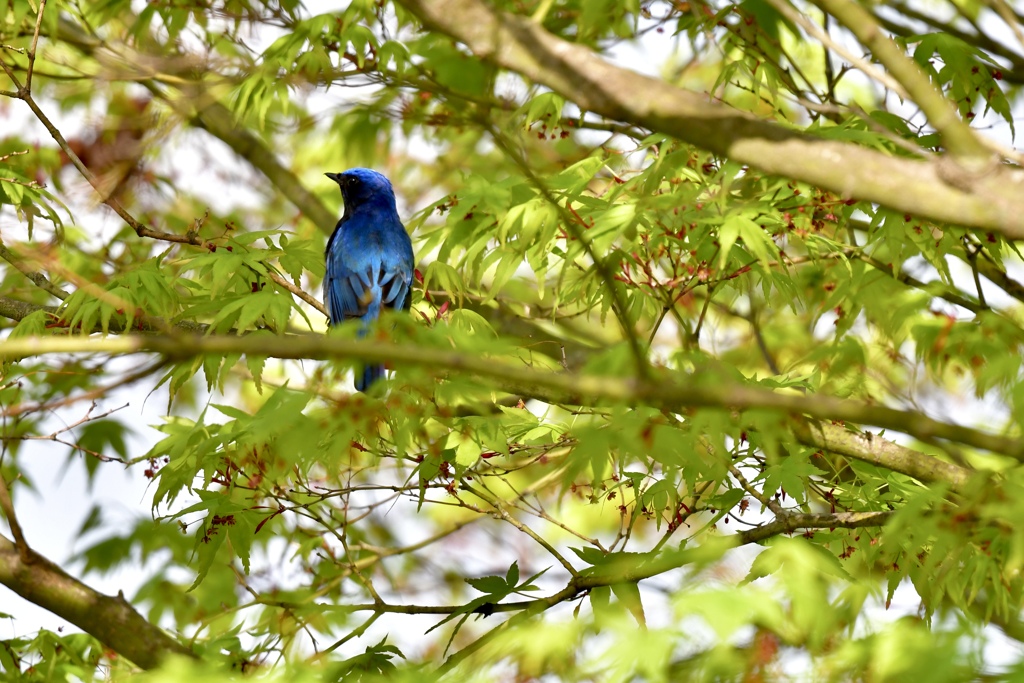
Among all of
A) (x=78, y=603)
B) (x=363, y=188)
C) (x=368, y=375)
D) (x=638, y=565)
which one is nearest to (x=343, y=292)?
(x=368, y=375)

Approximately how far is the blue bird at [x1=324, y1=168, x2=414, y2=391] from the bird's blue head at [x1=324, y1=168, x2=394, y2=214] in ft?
0.37

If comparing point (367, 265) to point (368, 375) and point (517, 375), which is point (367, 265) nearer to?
point (368, 375)

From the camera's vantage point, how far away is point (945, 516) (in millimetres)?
2463

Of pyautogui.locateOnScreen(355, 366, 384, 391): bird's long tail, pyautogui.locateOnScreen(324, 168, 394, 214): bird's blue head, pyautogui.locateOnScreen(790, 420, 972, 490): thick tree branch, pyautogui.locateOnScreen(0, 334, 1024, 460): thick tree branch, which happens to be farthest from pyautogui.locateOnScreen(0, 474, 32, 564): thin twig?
pyautogui.locateOnScreen(324, 168, 394, 214): bird's blue head

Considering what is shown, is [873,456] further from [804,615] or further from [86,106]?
[86,106]

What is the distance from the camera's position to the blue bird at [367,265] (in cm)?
577

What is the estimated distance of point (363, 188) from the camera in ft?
23.0

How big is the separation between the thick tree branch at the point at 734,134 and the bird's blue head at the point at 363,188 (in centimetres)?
433

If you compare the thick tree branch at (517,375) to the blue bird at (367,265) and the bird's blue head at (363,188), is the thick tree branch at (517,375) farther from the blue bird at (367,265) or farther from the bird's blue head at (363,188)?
the bird's blue head at (363,188)

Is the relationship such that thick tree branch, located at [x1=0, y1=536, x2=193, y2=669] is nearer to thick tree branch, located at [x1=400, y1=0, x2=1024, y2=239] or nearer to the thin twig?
the thin twig

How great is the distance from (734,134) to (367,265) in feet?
12.5

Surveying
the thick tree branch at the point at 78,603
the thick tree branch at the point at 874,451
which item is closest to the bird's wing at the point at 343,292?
the thick tree branch at the point at 78,603

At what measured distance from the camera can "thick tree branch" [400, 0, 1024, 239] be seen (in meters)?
2.26

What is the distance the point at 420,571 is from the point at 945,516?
19.8ft
